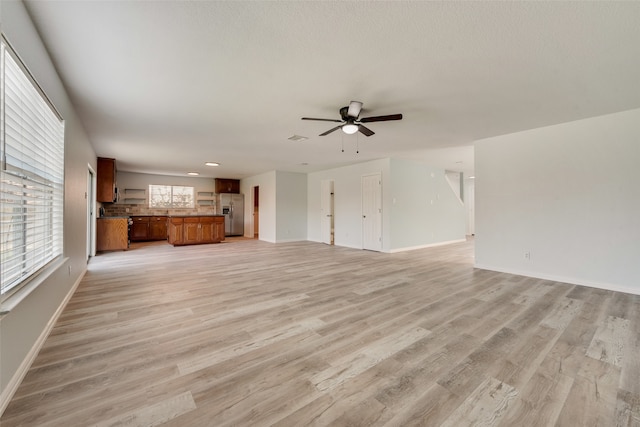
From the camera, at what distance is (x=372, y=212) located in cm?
696

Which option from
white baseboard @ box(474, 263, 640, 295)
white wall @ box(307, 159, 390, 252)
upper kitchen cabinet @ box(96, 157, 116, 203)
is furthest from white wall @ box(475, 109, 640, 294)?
upper kitchen cabinet @ box(96, 157, 116, 203)

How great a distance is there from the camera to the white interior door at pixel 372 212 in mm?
6777

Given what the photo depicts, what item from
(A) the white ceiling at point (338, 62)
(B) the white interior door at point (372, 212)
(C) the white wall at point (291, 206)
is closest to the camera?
(A) the white ceiling at point (338, 62)

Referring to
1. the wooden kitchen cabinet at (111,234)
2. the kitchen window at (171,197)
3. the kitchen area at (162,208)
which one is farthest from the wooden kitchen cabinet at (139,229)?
the wooden kitchen cabinet at (111,234)

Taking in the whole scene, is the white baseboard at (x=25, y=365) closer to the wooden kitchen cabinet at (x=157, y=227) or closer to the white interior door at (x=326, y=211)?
the white interior door at (x=326, y=211)

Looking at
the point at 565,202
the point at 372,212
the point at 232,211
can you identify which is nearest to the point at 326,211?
the point at 372,212

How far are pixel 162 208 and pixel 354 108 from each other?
9.37 meters

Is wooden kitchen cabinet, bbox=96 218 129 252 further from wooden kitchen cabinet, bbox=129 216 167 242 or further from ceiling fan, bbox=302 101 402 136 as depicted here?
ceiling fan, bbox=302 101 402 136

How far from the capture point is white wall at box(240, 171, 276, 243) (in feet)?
28.6

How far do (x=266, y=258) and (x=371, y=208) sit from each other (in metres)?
3.09

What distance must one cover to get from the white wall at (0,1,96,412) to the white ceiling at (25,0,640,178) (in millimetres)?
172

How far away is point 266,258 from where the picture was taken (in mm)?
5828

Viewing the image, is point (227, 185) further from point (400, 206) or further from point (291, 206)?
point (400, 206)

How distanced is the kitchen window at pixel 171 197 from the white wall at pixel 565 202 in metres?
9.89
